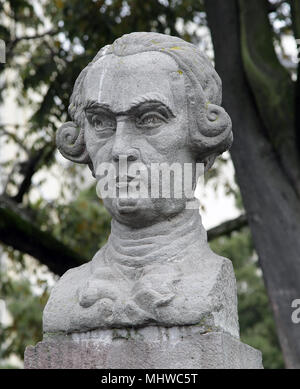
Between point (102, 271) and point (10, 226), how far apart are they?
174 inches

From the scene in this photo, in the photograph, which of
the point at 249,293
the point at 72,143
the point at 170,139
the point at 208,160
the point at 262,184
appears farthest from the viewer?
the point at 249,293

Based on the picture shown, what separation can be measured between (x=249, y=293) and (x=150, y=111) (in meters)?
15.8

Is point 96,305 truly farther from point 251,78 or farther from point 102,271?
point 251,78

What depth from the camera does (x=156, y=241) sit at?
16.0ft

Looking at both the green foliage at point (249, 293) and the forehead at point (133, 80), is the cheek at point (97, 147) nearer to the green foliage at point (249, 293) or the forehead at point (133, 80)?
the forehead at point (133, 80)

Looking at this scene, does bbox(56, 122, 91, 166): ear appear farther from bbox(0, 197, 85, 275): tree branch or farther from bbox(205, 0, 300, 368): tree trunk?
bbox(0, 197, 85, 275): tree branch

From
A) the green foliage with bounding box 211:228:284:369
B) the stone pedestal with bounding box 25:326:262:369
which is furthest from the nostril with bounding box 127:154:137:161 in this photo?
the green foliage with bounding box 211:228:284:369

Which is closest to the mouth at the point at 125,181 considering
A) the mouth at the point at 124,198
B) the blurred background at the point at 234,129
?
the mouth at the point at 124,198

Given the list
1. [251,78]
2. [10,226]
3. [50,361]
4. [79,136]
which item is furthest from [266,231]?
[50,361]

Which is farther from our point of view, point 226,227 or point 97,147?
point 226,227

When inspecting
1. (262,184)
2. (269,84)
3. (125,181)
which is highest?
(125,181)

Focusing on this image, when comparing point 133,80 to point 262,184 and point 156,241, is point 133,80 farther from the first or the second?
point 262,184

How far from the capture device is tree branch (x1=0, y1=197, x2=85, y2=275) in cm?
920

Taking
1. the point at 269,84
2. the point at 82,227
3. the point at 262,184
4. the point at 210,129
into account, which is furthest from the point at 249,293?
the point at 210,129
